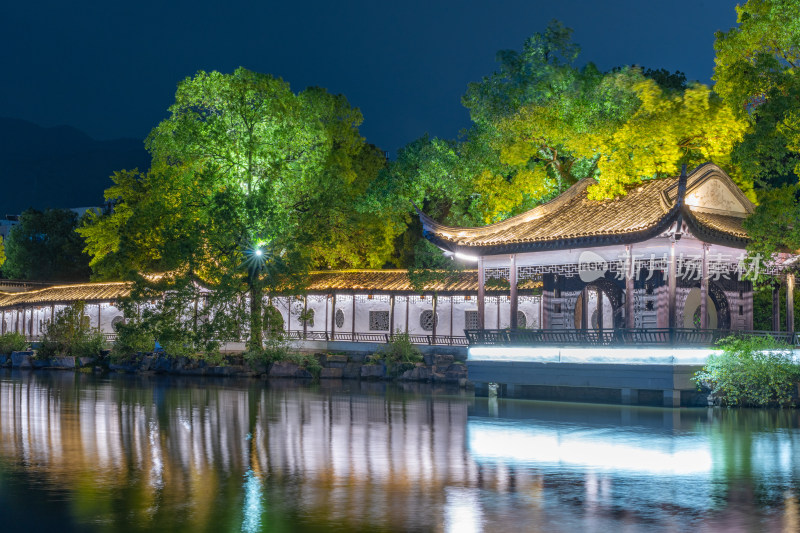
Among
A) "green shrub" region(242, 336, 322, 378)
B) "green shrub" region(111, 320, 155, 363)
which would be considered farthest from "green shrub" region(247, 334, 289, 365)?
"green shrub" region(111, 320, 155, 363)

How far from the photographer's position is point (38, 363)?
44000mm

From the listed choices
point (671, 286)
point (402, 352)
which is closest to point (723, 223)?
point (671, 286)

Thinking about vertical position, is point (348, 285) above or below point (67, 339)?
above

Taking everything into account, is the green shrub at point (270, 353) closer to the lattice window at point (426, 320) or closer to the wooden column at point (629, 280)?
the lattice window at point (426, 320)

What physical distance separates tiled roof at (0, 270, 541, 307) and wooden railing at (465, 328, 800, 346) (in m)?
12.0

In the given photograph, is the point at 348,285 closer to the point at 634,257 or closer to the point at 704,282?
the point at 634,257

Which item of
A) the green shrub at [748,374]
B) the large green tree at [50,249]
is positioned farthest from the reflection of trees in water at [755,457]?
the large green tree at [50,249]

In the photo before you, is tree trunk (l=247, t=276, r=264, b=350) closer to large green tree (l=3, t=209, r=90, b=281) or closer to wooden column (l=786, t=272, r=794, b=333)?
wooden column (l=786, t=272, r=794, b=333)

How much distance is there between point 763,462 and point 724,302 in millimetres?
16870

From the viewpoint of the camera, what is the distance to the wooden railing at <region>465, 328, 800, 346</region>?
75.7 ft

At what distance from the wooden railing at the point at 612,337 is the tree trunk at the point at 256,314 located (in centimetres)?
1230

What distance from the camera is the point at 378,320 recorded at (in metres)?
46.0

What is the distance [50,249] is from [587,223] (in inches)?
2459

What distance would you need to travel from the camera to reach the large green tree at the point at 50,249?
7675 cm
